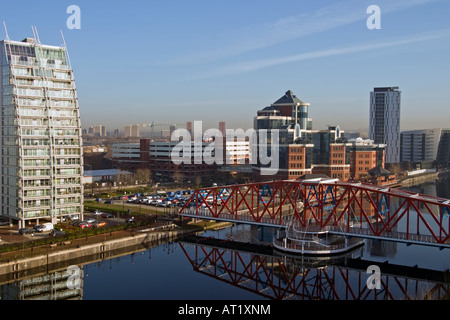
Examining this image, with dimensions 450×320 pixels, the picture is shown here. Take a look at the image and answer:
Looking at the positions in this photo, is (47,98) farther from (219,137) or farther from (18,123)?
(219,137)

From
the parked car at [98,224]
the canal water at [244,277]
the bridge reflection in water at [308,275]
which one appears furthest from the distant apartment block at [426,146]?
the parked car at [98,224]

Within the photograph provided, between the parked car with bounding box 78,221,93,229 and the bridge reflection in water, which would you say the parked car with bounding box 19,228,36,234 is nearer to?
the parked car with bounding box 78,221,93,229

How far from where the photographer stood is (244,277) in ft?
86.4

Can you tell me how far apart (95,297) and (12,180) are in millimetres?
13931

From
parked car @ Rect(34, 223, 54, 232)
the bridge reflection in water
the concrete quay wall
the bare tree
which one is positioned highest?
the bare tree

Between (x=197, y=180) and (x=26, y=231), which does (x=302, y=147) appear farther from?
(x=26, y=231)

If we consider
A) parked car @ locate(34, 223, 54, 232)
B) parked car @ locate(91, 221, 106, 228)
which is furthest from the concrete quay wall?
parked car @ locate(34, 223, 54, 232)

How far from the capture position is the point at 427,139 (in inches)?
4215

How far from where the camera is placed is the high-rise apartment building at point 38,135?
105 ft

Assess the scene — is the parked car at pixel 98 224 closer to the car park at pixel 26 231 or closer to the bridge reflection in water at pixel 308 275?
the car park at pixel 26 231

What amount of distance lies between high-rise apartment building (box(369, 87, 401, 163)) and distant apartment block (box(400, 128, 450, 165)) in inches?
115

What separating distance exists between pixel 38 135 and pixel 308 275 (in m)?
19.5

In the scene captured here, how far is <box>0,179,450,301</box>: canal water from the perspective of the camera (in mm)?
23047
